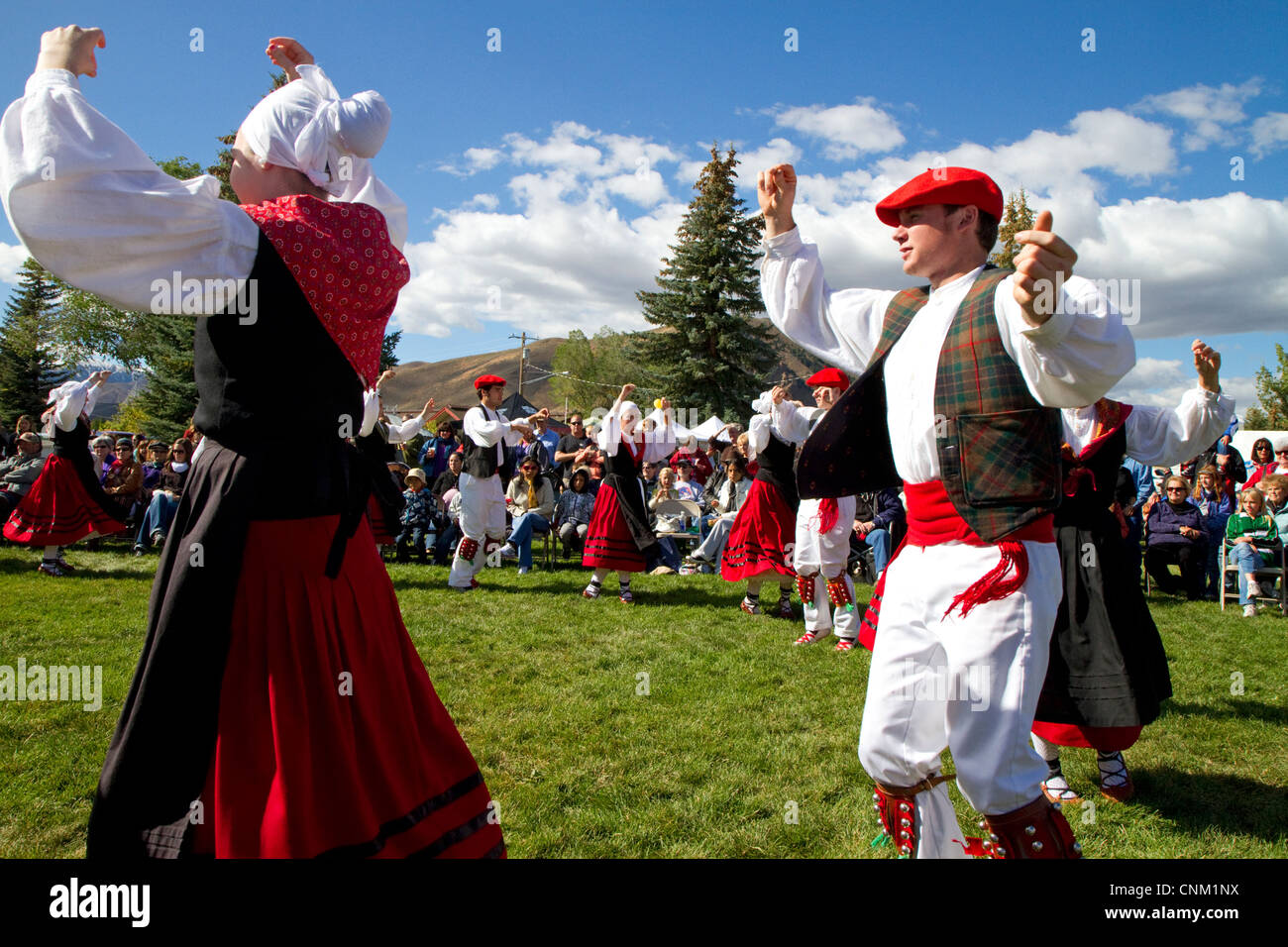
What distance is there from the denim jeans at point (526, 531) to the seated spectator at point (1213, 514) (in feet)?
28.2

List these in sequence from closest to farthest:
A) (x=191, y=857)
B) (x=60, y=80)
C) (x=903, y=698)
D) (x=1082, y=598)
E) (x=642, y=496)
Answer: (x=60, y=80) < (x=191, y=857) < (x=903, y=698) < (x=1082, y=598) < (x=642, y=496)

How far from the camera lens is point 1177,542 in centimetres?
975

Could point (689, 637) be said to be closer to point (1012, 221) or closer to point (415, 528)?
point (415, 528)

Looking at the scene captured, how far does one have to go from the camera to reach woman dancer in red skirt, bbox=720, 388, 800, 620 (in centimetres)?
764

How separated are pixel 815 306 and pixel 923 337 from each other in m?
0.50

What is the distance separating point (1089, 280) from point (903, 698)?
120 cm

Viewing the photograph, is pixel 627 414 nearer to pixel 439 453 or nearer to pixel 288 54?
pixel 288 54

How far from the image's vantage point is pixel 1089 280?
1964mm

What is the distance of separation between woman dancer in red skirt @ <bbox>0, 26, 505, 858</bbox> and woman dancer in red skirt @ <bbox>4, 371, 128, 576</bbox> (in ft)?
27.1

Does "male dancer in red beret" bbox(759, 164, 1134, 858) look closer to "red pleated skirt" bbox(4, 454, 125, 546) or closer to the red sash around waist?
the red sash around waist

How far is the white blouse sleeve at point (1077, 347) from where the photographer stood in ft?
6.01

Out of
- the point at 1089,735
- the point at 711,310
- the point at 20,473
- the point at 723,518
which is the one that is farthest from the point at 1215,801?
the point at 711,310

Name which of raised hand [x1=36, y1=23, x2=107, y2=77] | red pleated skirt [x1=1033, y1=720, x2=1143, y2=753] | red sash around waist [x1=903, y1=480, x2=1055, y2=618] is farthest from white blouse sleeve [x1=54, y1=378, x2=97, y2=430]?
red pleated skirt [x1=1033, y1=720, x2=1143, y2=753]
